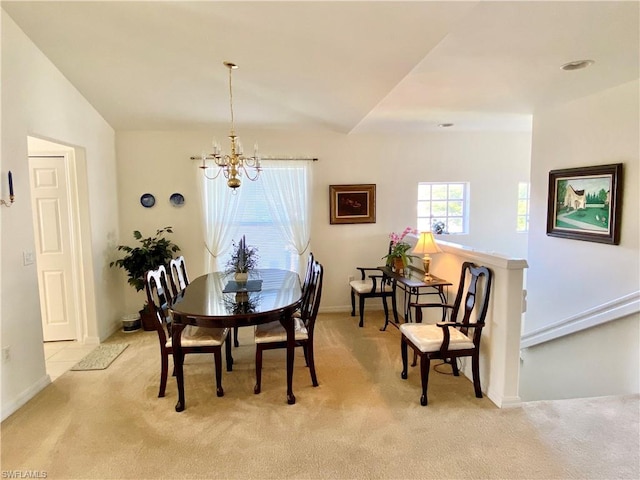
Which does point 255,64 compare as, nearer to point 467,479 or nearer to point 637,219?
point 467,479

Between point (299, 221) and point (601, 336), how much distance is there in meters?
3.37

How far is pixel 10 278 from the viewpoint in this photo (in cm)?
267

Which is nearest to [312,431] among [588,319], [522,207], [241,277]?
[241,277]

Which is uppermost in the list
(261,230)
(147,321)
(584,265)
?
(261,230)

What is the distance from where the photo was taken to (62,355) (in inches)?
145

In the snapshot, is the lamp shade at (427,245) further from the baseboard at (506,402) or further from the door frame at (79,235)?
the door frame at (79,235)

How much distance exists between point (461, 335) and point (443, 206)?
109 inches

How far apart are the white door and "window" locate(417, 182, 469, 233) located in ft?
14.1

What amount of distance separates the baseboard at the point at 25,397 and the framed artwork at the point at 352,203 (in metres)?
3.39

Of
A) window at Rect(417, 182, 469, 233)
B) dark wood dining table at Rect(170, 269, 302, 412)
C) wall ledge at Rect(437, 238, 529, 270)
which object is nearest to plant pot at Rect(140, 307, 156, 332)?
dark wood dining table at Rect(170, 269, 302, 412)

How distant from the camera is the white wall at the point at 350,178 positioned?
182 inches

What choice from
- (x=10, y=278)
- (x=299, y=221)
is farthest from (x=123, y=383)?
(x=299, y=221)

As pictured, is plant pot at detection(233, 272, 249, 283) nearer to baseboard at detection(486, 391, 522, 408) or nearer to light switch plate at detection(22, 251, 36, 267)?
light switch plate at detection(22, 251, 36, 267)

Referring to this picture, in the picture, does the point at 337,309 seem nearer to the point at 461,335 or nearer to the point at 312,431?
the point at 461,335
